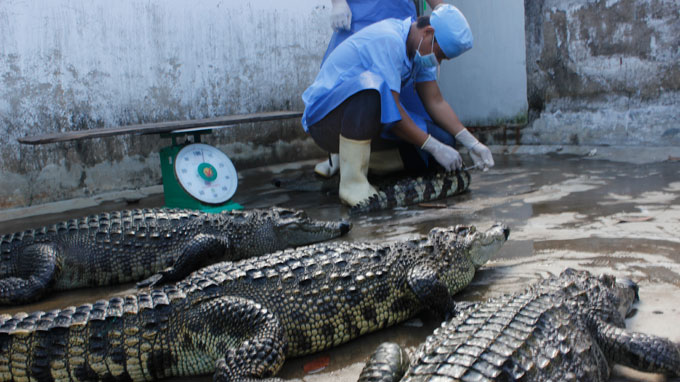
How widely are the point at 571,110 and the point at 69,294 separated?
16.8 ft

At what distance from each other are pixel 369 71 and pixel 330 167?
1329 millimetres

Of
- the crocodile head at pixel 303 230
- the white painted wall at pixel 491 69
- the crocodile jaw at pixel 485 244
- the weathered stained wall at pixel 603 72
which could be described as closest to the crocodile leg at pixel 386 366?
the crocodile jaw at pixel 485 244

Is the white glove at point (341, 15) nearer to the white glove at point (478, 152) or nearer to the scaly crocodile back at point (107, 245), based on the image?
the white glove at point (478, 152)

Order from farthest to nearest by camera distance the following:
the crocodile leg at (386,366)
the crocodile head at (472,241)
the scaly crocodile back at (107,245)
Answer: the scaly crocodile back at (107,245), the crocodile head at (472,241), the crocodile leg at (386,366)

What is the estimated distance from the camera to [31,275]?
291 cm

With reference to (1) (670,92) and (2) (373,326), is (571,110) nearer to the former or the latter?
(1) (670,92)

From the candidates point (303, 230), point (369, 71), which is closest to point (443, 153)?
point (369, 71)

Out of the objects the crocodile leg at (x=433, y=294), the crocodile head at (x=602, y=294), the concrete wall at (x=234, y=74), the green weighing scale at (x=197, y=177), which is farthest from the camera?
the concrete wall at (x=234, y=74)

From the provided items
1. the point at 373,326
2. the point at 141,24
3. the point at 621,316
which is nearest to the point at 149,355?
the point at 373,326

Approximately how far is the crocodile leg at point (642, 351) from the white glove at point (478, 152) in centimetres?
288

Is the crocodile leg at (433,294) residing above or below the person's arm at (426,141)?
below

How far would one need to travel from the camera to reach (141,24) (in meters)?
5.29

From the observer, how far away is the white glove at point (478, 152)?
14.9 ft

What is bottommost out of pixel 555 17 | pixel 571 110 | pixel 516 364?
pixel 516 364
